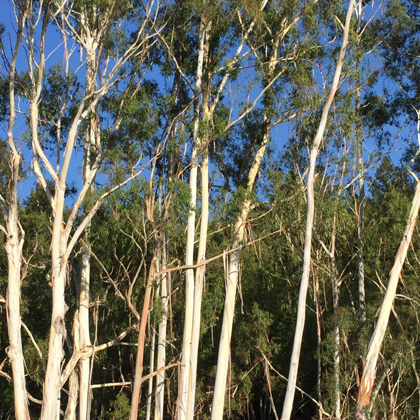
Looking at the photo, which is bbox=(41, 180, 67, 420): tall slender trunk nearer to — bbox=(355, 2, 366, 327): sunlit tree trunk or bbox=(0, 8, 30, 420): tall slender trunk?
bbox=(0, 8, 30, 420): tall slender trunk

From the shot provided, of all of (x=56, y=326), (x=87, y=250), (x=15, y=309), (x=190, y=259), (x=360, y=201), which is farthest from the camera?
(x=360, y=201)

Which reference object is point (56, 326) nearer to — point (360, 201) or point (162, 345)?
point (162, 345)

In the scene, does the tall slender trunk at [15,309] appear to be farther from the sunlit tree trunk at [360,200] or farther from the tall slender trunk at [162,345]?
the sunlit tree trunk at [360,200]

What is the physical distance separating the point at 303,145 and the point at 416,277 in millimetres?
4352

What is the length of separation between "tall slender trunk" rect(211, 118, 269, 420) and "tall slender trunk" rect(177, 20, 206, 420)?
0.65 m

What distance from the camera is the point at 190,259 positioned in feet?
48.4

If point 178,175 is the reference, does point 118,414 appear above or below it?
below

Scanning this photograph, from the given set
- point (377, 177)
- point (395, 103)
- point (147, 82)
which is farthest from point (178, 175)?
point (395, 103)

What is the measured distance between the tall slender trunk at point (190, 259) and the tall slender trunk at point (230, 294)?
0.65 m

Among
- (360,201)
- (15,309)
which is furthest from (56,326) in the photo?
(360,201)

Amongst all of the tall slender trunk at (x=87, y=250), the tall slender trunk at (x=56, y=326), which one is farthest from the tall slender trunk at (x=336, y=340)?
the tall slender trunk at (x=56, y=326)

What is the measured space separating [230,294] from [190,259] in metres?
1.19

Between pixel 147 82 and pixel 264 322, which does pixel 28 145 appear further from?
pixel 264 322

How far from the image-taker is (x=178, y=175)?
52.4 feet
